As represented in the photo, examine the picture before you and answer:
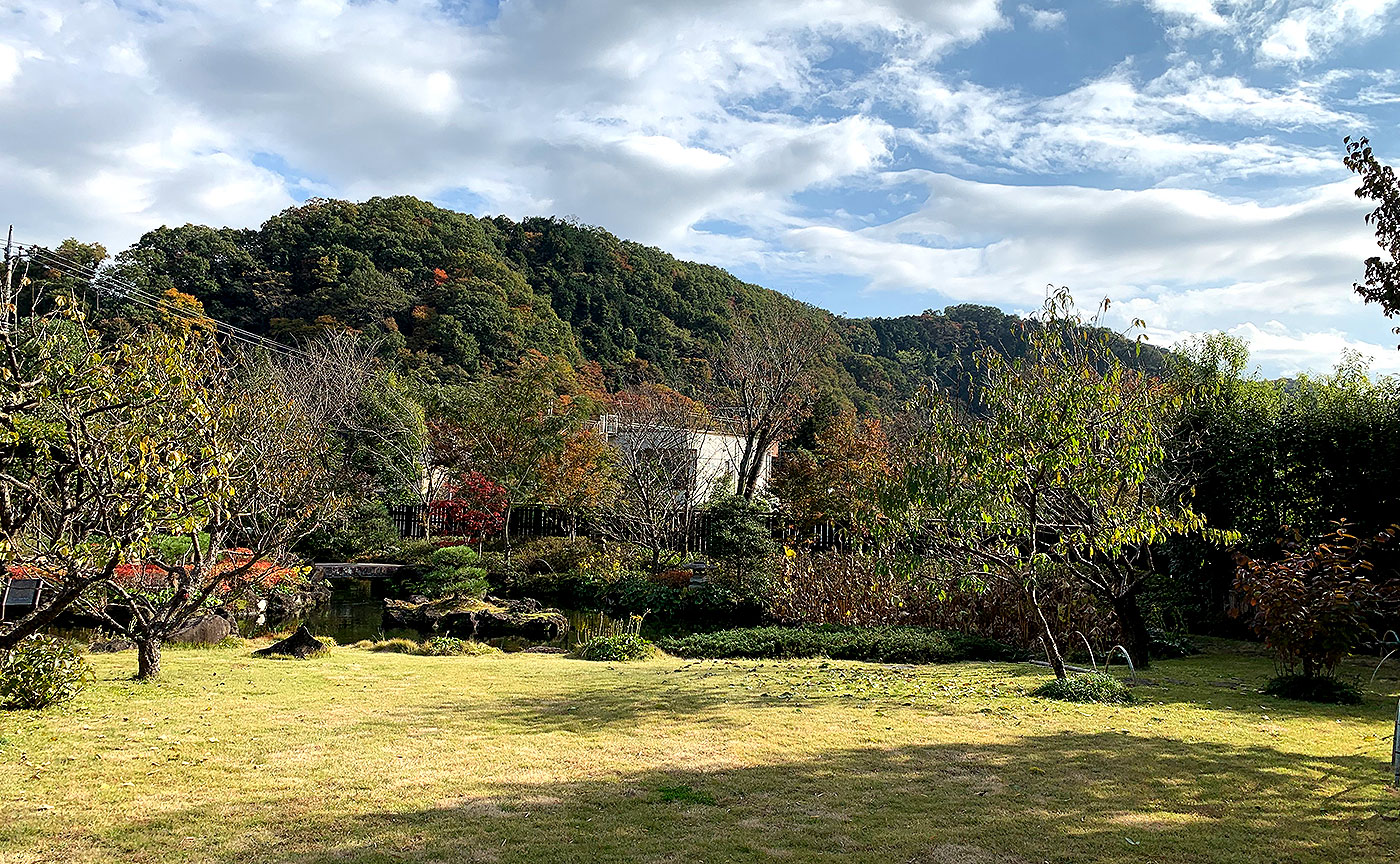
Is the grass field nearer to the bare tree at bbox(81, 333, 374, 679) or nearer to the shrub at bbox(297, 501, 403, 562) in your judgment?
the bare tree at bbox(81, 333, 374, 679)

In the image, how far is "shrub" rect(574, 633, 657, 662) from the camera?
1031 cm

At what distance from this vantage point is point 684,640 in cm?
1150

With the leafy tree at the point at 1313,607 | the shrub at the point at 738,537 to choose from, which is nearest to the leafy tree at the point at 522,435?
the shrub at the point at 738,537

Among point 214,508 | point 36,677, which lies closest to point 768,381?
point 214,508

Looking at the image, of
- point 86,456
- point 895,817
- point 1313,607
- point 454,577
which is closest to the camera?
point 895,817

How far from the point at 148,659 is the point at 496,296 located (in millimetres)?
29316

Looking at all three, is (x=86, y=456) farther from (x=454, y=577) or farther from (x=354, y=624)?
(x=454, y=577)

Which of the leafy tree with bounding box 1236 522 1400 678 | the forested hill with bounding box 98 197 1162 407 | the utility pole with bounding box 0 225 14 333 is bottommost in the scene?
the leafy tree with bounding box 1236 522 1400 678

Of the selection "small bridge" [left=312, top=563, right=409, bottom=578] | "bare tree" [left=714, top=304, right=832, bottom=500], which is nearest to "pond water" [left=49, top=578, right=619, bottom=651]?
"small bridge" [left=312, top=563, right=409, bottom=578]

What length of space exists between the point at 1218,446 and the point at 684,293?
3020 cm

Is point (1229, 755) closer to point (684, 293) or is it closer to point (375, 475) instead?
point (375, 475)

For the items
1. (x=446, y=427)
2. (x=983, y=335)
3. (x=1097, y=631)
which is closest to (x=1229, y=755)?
(x=1097, y=631)

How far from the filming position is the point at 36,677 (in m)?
5.75

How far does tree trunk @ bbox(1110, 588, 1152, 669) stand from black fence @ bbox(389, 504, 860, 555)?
31.4 feet
